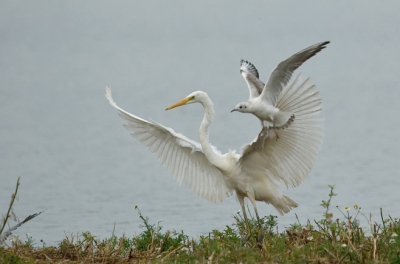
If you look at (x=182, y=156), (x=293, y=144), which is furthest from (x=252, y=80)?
(x=293, y=144)

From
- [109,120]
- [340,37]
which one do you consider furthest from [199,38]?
[109,120]

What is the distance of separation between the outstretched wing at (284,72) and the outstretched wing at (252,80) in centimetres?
122

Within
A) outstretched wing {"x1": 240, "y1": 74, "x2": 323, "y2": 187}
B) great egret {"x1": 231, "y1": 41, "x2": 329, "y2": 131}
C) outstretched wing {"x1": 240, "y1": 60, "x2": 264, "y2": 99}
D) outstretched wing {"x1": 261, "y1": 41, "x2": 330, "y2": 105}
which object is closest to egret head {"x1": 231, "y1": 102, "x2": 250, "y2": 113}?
great egret {"x1": 231, "y1": 41, "x2": 329, "y2": 131}

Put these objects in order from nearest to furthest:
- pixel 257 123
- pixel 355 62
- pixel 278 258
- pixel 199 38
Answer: pixel 278 258 → pixel 257 123 → pixel 355 62 → pixel 199 38

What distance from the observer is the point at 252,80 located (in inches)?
396

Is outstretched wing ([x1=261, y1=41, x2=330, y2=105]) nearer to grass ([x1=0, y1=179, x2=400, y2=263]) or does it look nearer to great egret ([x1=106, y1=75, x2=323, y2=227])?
great egret ([x1=106, y1=75, x2=323, y2=227])

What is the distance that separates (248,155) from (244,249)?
2.54 meters

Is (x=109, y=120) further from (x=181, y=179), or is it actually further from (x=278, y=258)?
(x=278, y=258)

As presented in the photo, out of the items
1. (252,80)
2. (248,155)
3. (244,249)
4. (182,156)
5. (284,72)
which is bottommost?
(244,249)

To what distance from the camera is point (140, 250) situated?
798 centimetres

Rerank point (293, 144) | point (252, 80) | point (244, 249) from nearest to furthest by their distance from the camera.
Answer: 1. point (244, 249)
2. point (293, 144)
3. point (252, 80)

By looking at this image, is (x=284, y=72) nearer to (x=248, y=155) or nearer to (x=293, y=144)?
(x=293, y=144)

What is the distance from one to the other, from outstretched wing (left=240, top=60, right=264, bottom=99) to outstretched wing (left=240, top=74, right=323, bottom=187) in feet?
A: 2.50

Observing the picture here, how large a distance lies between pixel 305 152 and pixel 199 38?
29333 millimetres
